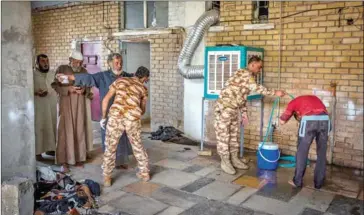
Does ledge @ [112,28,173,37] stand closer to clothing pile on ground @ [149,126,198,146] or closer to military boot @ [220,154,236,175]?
clothing pile on ground @ [149,126,198,146]

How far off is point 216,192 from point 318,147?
57.3 inches

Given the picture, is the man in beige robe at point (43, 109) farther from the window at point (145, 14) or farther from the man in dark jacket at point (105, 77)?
the window at point (145, 14)

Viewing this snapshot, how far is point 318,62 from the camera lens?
5641mm

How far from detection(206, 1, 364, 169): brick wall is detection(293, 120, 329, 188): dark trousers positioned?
4.00 ft

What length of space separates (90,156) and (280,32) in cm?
386

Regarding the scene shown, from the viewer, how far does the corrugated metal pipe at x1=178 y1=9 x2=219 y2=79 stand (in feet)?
21.7

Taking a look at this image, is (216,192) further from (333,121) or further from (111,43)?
(111,43)

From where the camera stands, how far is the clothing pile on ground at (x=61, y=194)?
3846 millimetres

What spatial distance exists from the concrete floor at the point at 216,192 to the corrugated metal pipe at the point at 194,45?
184 cm

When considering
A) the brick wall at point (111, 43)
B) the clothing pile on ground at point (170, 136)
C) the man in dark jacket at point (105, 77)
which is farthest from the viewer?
the brick wall at point (111, 43)

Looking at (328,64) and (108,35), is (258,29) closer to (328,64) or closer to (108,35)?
(328,64)

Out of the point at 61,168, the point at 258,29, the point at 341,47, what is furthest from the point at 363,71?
the point at 61,168

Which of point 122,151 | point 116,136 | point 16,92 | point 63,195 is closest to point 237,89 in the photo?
point 116,136

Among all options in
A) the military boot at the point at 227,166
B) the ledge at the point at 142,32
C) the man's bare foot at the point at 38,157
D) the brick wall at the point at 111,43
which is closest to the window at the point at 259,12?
the brick wall at the point at 111,43
